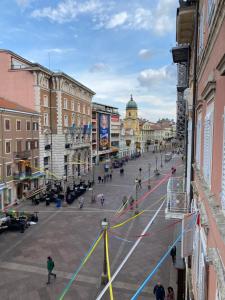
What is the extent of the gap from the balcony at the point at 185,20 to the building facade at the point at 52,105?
28241 millimetres

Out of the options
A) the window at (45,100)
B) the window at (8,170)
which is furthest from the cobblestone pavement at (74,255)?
the window at (45,100)

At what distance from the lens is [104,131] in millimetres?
65750

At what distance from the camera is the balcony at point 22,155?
29.7m

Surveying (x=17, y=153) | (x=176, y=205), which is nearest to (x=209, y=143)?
(x=176, y=205)

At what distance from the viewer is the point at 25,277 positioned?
14500 millimetres

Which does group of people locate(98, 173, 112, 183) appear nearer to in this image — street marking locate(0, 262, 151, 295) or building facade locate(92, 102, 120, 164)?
building facade locate(92, 102, 120, 164)

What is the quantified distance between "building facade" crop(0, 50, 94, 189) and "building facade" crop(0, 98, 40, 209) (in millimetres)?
2563

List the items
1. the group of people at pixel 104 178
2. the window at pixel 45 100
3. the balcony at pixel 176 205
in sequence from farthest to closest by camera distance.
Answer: the group of people at pixel 104 178
the window at pixel 45 100
the balcony at pixel 176 205

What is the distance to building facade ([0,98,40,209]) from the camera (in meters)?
27.7

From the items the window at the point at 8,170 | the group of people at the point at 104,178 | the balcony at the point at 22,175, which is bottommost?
the group of people at the point at 104,178

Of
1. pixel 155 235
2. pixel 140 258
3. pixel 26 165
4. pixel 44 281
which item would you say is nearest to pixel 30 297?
pixel 44 281

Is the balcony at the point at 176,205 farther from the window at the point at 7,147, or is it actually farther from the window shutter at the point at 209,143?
the window at the point at 7,147

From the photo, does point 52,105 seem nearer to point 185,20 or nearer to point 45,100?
point 45,100

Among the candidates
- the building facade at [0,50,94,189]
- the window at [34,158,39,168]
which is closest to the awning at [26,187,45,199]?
the window at [34,158,39,168]
